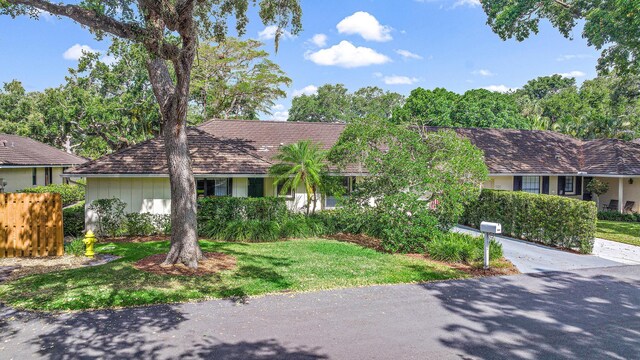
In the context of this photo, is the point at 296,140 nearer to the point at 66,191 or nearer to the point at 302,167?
the point at 302,167

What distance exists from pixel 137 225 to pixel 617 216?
2257cm

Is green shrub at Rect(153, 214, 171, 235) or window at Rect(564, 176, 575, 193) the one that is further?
window at Rect(564, 176, 575, 193)

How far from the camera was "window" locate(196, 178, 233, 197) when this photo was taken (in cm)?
1670

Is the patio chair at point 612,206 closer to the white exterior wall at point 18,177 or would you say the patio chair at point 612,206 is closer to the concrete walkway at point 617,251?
the concrete walkway at point 617,251

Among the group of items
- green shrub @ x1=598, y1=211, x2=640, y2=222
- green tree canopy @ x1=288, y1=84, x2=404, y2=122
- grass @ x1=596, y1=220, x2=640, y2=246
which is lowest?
grass @ x1=596, y1=220, x2=640, y2=246

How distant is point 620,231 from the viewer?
1631 centimetres

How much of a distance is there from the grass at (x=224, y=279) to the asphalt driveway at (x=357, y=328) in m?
0.45

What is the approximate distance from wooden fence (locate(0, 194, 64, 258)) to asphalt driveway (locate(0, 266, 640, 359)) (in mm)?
4668

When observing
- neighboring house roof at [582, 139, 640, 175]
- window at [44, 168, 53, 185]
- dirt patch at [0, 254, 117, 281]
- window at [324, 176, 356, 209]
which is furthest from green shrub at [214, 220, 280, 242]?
window at [44, 168, 53, 185]

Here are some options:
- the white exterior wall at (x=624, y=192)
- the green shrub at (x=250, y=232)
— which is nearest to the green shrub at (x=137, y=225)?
the green shrub at (x=250, y=232)

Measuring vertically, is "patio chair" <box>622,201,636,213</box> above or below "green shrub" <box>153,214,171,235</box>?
above

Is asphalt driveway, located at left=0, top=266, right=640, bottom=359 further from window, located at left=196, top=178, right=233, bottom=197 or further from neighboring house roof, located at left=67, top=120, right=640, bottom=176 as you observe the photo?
window, located at left=196, top=178, right=233, bottom=197

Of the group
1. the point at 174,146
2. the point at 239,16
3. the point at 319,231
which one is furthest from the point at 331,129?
the point at 174,146

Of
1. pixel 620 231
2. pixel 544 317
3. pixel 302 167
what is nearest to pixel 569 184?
pixel 620 231
